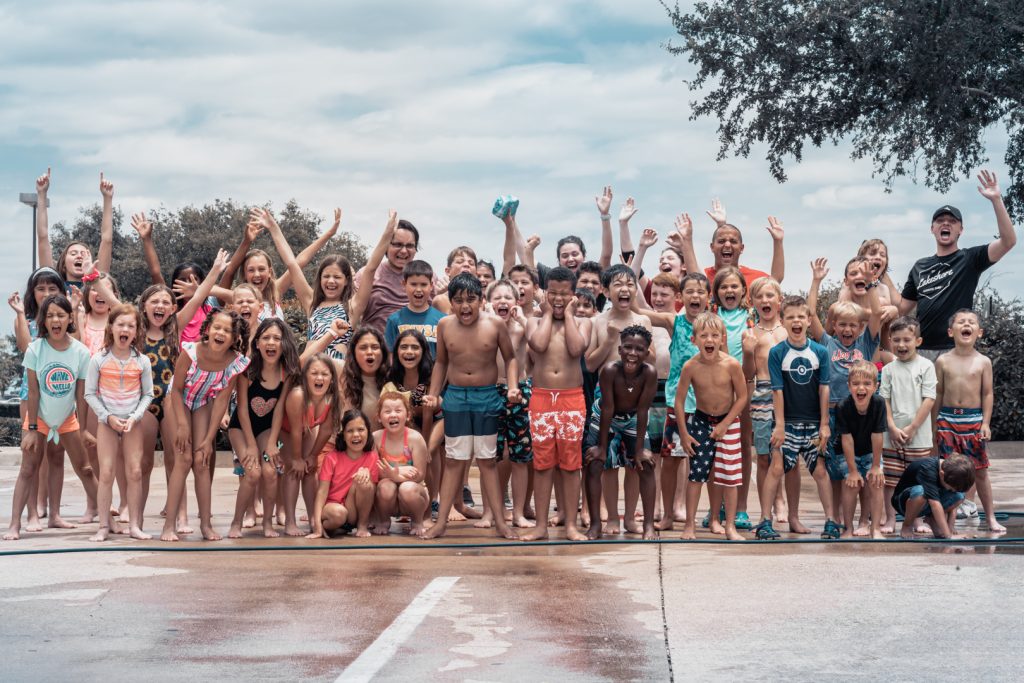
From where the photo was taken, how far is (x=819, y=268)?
9.71 metres

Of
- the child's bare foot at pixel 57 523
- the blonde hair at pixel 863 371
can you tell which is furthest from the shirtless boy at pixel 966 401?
the child's bare foot at pixel 57 523

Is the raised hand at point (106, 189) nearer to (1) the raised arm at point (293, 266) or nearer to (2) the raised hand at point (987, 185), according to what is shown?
(1) the raised arm at point (293, 266)

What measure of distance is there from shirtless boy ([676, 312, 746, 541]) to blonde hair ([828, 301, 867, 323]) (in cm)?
113

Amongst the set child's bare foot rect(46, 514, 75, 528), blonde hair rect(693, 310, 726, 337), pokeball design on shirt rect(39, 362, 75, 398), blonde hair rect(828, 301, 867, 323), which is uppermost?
blonde hair rect(828, 301, 867, 323)

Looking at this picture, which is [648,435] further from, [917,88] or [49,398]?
[917,88]

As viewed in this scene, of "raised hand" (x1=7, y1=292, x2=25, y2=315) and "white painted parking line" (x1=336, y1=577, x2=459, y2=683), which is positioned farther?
"raised hand" (x1=7, y1=292, x2=25, y2=315)

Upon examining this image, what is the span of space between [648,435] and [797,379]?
3.84 ft

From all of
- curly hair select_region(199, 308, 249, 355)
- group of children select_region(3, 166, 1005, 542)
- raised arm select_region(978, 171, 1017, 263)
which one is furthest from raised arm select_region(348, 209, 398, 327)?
raised arm select_region(978, 171, 1017, 263)

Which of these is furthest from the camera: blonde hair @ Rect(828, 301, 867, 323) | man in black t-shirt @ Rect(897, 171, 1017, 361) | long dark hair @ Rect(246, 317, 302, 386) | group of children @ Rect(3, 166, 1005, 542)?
man in black t-shirt @ Rect(897, 171, 1017, 361)

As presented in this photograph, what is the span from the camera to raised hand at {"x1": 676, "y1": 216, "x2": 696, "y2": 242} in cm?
1004

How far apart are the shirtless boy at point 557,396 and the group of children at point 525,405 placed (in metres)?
0.02

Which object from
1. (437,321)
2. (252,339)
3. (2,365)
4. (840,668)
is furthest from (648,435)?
(2,365)

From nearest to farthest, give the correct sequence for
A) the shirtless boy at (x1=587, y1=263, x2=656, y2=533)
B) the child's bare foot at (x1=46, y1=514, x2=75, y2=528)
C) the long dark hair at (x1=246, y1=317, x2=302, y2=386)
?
the long dark hair at (x1=246, y1=317, x2=302, y2=386)
the shirtless boy at (x1=587, y1=263, x2=656, y2=533)
the child's bare foot at (x1=46, y1=514, x2=75, y2=528)

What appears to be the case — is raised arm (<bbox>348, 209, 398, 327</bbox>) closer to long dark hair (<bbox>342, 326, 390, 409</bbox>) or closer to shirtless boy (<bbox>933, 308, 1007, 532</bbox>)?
long dark hair (<bbox>342, 326, 390, 409</bbox>)
